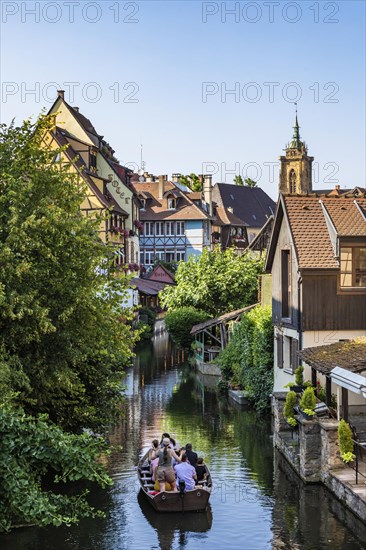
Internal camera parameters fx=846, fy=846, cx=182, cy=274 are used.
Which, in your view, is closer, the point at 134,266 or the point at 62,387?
the point at 62,387

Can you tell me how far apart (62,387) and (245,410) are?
1422cm

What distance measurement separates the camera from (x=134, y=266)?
65.1m

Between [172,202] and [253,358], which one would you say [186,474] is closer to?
[253,358]

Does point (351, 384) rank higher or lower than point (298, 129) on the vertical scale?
lower

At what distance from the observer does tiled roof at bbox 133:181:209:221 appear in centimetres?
8731

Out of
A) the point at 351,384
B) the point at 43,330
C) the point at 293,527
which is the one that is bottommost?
the point at 293,527

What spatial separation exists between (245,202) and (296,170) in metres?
8.55

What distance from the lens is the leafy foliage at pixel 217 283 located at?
159 ft

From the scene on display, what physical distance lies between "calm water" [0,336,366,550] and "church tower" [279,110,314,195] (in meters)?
82.3

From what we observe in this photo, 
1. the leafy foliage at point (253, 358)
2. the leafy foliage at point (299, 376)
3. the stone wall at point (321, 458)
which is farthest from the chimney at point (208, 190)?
the stone wall at point (321, 458)

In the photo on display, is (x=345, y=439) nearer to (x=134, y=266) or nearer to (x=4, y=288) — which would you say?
(x=4, y=288)

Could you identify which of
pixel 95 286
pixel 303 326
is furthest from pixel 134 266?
pixel 95 286

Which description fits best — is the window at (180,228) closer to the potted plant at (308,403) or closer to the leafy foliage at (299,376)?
the leafy foliage at (299,376)

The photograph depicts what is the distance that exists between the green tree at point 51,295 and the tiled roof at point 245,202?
87614mm
